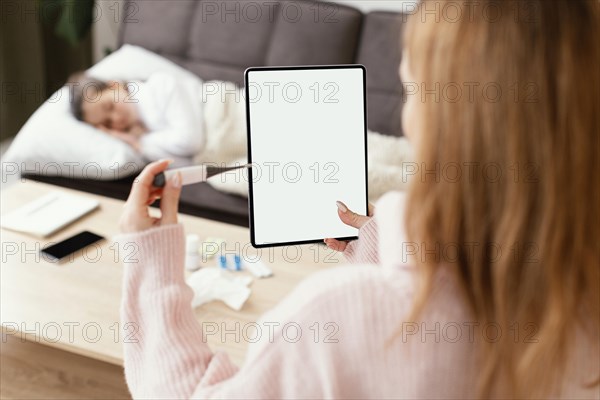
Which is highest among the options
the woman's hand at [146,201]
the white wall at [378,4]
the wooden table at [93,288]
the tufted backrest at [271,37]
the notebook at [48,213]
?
the white wall at [378,4]

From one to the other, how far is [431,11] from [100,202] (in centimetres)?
153

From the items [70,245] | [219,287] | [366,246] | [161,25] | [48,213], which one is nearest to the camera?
[366,246]

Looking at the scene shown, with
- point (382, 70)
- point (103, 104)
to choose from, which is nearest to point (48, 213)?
point (103, 104)

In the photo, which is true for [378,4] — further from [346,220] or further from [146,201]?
[146,201]

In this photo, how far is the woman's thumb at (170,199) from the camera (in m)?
0.93

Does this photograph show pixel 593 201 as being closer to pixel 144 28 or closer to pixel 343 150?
pixel 343 150

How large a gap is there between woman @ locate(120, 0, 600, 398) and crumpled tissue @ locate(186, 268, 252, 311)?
838 millimetres

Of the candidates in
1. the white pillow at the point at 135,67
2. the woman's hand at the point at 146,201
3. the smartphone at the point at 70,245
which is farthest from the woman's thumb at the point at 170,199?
the white pillow at the point at 135,67

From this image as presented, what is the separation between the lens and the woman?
60 centimetres

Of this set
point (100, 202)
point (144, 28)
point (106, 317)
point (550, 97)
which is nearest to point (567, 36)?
point (550, 97)

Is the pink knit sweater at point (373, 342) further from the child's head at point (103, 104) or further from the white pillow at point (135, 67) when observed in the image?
the white pillow at point (135, 67)

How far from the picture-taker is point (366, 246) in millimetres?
1077

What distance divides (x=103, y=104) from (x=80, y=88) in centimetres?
10

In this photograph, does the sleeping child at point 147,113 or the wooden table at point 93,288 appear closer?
the wooden table at point 93,288
